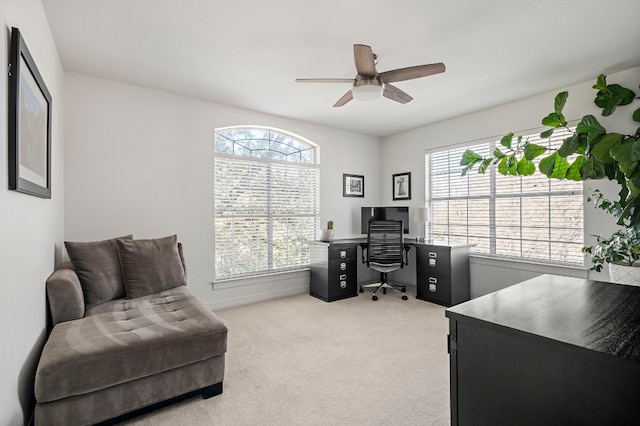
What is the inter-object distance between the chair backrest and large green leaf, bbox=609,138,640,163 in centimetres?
323

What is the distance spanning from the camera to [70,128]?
9.77 feet

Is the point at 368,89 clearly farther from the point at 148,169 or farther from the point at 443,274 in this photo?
the point at 443,274

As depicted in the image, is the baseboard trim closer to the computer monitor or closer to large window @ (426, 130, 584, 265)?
the computer monitor

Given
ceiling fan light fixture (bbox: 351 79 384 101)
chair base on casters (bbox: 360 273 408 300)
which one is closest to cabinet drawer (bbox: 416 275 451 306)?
chair base on casters (bbox: 360 273 408 300)

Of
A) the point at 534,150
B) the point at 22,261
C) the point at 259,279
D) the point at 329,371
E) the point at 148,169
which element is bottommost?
the point at 329,371

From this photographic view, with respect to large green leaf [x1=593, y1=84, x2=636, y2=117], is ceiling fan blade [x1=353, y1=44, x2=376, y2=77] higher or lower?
higher

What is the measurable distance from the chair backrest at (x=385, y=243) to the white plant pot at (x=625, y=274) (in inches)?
85.3

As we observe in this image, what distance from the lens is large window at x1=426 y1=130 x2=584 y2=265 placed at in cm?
347

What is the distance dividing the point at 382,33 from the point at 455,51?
0.73m

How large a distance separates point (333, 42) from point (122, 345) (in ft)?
8.38

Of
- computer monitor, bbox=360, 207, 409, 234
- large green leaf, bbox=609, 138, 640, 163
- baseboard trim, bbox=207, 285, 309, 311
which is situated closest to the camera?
large green leaf, bbox=609, 138, 640, 163

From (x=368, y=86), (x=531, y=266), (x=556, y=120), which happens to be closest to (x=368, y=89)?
(x=368, y=86)

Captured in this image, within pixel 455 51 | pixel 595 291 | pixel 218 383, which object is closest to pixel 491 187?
pixel 455 51

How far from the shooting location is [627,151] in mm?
1058
